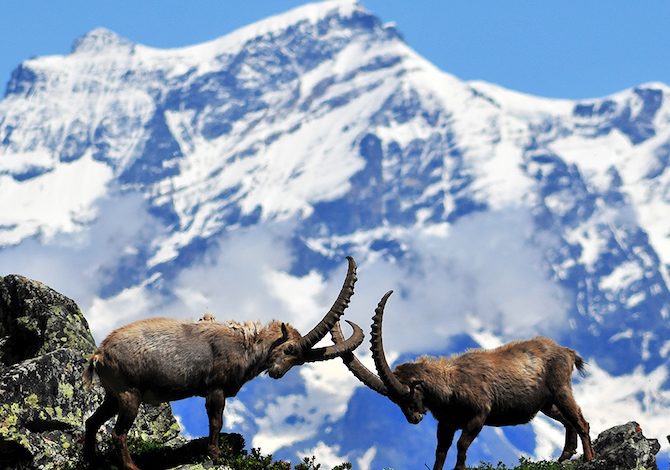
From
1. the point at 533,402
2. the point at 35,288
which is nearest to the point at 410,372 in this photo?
the point at 533,402

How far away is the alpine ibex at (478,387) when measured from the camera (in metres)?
24.9

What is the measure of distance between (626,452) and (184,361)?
7.89 metres

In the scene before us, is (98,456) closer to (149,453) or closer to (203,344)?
(149,453)

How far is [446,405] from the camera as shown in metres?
25.2

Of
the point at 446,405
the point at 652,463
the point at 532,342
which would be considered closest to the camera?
the point at 652,463

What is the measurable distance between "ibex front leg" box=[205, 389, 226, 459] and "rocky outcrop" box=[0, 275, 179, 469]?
2197mm

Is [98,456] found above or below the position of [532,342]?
below

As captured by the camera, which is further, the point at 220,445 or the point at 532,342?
the point at 532,342

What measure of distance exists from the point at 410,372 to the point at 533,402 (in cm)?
274

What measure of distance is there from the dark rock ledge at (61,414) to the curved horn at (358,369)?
2829 millimetres

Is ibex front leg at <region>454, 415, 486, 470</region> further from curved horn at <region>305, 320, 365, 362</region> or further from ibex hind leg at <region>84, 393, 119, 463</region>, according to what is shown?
ibex hind leg at <region>84, 393, 119, 463</region>

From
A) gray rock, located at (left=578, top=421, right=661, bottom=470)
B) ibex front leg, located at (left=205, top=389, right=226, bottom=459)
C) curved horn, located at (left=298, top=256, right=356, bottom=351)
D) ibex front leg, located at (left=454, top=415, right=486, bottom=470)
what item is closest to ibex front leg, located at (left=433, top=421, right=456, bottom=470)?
ibex front leg, located at (left=454, top=415, right=486, bottom=470)

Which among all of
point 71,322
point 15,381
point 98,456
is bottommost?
point 98,456

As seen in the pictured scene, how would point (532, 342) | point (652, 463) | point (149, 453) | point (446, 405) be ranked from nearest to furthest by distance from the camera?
point (652, 463), point (149, 453), point (446, 405), point (532, 342)
